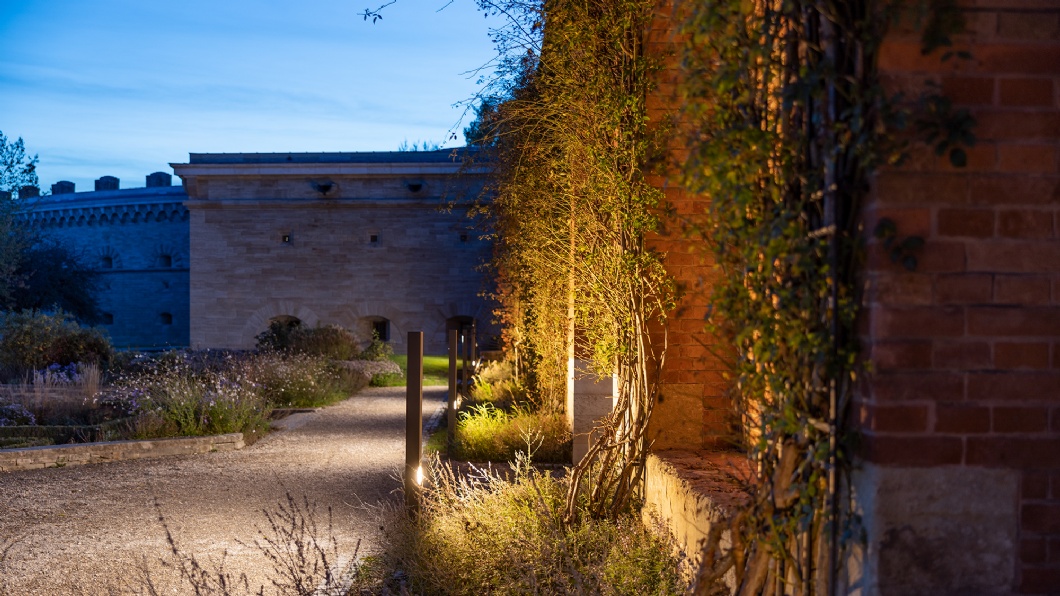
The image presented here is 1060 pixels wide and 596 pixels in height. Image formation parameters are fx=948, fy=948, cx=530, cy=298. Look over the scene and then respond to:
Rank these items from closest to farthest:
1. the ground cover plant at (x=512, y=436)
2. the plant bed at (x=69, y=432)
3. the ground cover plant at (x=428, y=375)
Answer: the ground cover plant at (x=512, y=436) → the plant bed at (x=69, y=432) → the ground cover plant at (x=428, y=375)

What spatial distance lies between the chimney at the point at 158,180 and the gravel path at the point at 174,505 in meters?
39.9

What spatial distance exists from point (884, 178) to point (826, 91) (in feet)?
1.03

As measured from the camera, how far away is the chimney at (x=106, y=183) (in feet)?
164

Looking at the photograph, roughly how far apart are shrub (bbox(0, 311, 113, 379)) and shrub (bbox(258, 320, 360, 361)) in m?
4.48

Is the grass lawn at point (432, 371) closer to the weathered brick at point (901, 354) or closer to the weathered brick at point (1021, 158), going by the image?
the weathered brick at point (901, 354)

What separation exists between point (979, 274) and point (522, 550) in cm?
307

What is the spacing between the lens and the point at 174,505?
8258 millimetres

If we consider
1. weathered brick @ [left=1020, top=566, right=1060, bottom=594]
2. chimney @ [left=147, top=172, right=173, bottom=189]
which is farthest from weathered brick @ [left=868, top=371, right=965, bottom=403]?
chimney @ [left=147, top=172, right=173, bottom=189]

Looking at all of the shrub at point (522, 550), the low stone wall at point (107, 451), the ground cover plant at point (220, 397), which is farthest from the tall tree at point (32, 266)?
the shrub at point (522, 550)

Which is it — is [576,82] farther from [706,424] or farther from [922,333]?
[922,333]

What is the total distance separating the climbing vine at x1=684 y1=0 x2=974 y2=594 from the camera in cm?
249

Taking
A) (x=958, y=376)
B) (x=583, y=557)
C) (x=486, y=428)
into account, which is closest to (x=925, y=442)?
(x=958, y=376)

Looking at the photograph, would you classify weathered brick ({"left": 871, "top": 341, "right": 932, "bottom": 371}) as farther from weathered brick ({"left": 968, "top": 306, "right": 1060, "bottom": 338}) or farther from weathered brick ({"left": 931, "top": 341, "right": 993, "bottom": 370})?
weathered brick ({"left": 968, "top": 306, "right": 1060, "bottom": 338})

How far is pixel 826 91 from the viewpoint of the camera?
2.63m
